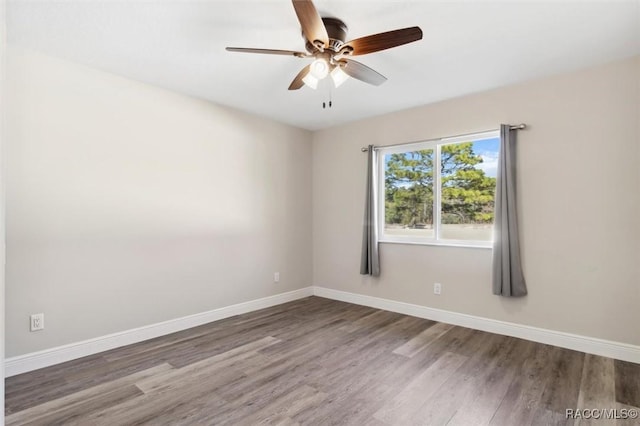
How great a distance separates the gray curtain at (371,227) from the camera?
421cm

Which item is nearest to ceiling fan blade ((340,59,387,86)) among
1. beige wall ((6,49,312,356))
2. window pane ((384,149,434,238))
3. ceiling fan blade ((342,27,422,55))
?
ceiling fan blade ((342,27,422,55))

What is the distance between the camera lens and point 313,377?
245cm

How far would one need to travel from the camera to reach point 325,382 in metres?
2.38

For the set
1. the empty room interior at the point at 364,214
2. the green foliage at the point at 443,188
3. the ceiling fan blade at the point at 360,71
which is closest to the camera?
the empty room interior at the point at 364,214

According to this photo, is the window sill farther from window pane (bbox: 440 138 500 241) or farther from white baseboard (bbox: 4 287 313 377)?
white baseboard (bbox: 4 287 313 377)

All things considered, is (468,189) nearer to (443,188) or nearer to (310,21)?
(443,188)

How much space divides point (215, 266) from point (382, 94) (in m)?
2.68

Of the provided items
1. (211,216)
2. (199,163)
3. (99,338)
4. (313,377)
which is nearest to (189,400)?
(313,377)

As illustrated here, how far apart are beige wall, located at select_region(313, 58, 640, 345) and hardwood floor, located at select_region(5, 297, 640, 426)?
0.39 metres

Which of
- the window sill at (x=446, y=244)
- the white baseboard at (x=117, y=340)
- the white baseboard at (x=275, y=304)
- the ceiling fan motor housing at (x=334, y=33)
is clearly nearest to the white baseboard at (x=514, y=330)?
the white baseboard at (x=275, y=304)

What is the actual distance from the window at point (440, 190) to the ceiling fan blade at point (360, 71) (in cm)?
163

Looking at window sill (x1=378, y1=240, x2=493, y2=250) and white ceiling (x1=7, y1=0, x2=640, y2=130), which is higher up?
white ceiling (x1=7, y1=0, x2=640, y2=130)

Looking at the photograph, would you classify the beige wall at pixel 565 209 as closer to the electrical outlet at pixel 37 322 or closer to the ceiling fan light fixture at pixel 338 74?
the ceiling fan light fixture at pixel 338 74

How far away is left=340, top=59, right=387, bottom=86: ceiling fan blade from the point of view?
2318mm
